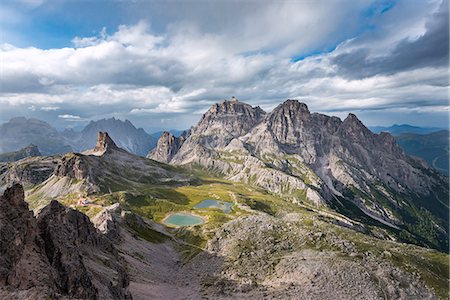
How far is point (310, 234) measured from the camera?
138 metres

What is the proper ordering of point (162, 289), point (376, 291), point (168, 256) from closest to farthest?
1. point (376, 291)
2. point (162, 289)
3. point (168, 256)

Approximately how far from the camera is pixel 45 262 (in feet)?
225

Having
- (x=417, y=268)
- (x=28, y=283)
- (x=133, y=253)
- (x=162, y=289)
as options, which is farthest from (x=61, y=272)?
(x=417, y=268)

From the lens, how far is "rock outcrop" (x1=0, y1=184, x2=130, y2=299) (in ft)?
191

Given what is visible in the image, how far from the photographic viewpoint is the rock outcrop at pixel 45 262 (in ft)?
191

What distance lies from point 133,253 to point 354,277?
84855 millimetres

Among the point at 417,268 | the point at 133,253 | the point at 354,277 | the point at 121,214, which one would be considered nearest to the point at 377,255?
the point at 417,268

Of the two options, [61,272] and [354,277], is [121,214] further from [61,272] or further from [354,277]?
[354,277]

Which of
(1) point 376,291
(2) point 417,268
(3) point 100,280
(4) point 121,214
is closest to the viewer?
(3) point 100,280

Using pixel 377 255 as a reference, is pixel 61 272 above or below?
above

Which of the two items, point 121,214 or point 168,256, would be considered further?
point 121,214

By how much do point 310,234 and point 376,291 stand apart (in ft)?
133

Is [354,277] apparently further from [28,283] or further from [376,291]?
[28,283]

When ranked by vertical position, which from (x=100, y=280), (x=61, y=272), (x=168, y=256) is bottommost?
(x=168, y=256)
